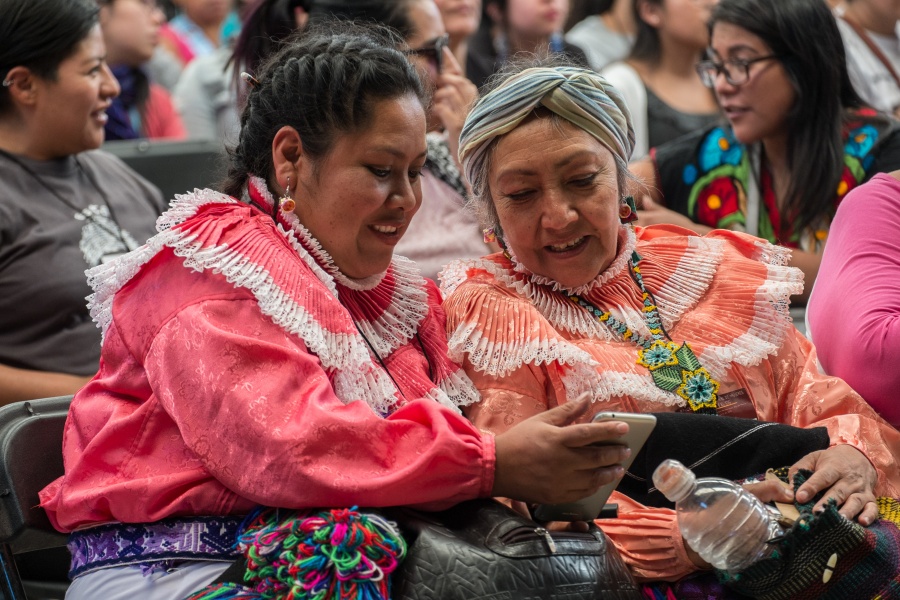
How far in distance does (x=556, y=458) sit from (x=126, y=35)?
14.4ft

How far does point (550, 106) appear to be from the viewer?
2576 millimetres

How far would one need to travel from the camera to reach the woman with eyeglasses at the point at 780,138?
12.5 feet

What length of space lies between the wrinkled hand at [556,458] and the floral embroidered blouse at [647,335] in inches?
12.6

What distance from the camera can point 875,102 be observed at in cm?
489

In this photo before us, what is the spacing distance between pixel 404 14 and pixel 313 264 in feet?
5.71

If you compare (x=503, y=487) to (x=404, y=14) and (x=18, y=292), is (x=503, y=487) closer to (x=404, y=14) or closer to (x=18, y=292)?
(x=18, y=292)

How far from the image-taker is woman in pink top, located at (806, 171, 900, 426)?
2719 millimetres

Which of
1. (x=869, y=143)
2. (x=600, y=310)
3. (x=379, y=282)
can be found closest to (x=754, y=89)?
(x=869, y=143)

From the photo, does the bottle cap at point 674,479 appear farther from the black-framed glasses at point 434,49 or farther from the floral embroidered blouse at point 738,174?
the black-framed glasses at point 434,49

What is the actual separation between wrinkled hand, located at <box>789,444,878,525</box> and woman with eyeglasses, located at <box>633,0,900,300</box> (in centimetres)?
134

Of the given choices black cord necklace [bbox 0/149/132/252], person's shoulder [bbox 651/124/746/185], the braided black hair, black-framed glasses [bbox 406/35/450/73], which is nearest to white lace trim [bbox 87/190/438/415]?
the braided black hair

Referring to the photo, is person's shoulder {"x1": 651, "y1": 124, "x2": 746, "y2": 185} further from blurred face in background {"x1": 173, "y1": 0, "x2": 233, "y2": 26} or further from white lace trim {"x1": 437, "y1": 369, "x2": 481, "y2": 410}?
blurred face in background {"x1": 173, "y1": 0, "x2": 233, "y2": 26}

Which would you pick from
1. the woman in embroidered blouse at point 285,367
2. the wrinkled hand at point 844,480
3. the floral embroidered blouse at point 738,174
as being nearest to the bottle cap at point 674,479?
the woman in embroidered blouse at point 285,367

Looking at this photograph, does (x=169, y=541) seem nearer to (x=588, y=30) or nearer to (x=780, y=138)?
(x=780, y=138)
